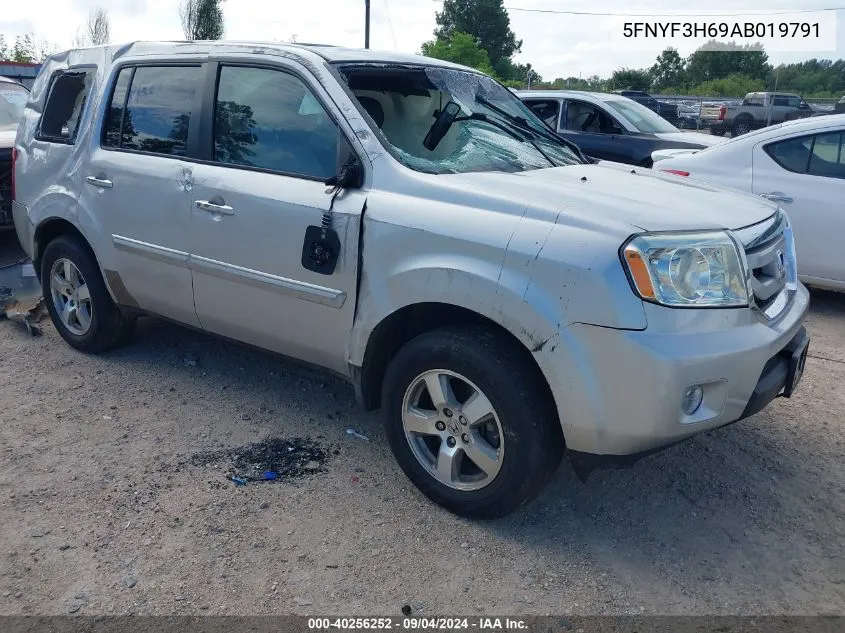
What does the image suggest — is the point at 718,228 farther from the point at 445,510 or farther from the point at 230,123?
the point at 230,123

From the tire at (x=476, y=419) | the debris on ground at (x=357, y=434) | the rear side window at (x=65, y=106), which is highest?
the rear side window at (x=65, y=106)

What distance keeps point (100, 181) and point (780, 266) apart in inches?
140

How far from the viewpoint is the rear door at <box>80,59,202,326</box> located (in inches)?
156

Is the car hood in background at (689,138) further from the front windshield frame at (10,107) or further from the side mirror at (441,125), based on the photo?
the front windshield frame at (10,107)

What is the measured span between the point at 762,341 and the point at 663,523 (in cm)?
86

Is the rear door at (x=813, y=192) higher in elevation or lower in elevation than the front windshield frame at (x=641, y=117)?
A: lower

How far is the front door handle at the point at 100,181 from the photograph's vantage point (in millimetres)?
4285

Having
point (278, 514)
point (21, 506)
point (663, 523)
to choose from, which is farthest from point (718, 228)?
point (21, 506)

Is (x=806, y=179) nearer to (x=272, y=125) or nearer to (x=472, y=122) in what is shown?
(x=472, y=122)

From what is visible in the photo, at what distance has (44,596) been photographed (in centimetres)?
265

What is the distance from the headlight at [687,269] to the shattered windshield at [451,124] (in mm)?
990

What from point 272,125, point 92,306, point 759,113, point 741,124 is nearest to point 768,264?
point 272,125

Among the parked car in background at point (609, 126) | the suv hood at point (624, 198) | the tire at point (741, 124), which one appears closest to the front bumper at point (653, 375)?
the suv hood at point (624, 198)

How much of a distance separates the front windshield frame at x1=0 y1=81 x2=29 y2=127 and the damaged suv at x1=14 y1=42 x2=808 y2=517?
4.54 metres
